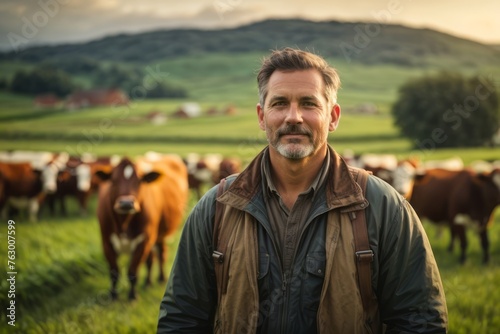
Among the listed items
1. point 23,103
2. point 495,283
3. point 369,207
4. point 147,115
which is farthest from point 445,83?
point 369,207

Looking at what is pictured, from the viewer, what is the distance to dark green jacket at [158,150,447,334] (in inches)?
109

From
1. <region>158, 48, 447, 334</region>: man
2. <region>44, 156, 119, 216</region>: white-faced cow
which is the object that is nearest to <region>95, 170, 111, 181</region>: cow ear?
<region>158, 48, 447, 334</region>: man

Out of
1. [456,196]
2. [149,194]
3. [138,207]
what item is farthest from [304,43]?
[138,207]

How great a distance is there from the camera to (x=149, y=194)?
26.2 ft

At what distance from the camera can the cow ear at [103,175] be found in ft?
24.9

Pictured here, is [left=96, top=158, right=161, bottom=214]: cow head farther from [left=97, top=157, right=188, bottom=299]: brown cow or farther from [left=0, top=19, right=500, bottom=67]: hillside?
[left=0, top=19, right=500, bottom=67]: hillside

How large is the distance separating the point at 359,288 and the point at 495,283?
235 inches

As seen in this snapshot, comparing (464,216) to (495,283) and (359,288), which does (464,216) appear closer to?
(495,283)

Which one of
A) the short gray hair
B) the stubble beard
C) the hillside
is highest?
the hillside

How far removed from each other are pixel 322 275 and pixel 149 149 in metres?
36.8

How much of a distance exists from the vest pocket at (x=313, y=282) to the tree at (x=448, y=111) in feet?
122

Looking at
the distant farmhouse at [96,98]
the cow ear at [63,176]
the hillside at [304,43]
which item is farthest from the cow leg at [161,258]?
the hillside at [304,43]

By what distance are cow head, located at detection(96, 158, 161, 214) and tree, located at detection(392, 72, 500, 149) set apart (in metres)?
33.6

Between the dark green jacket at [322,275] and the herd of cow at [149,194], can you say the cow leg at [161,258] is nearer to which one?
the herd of cow at [149,194]
